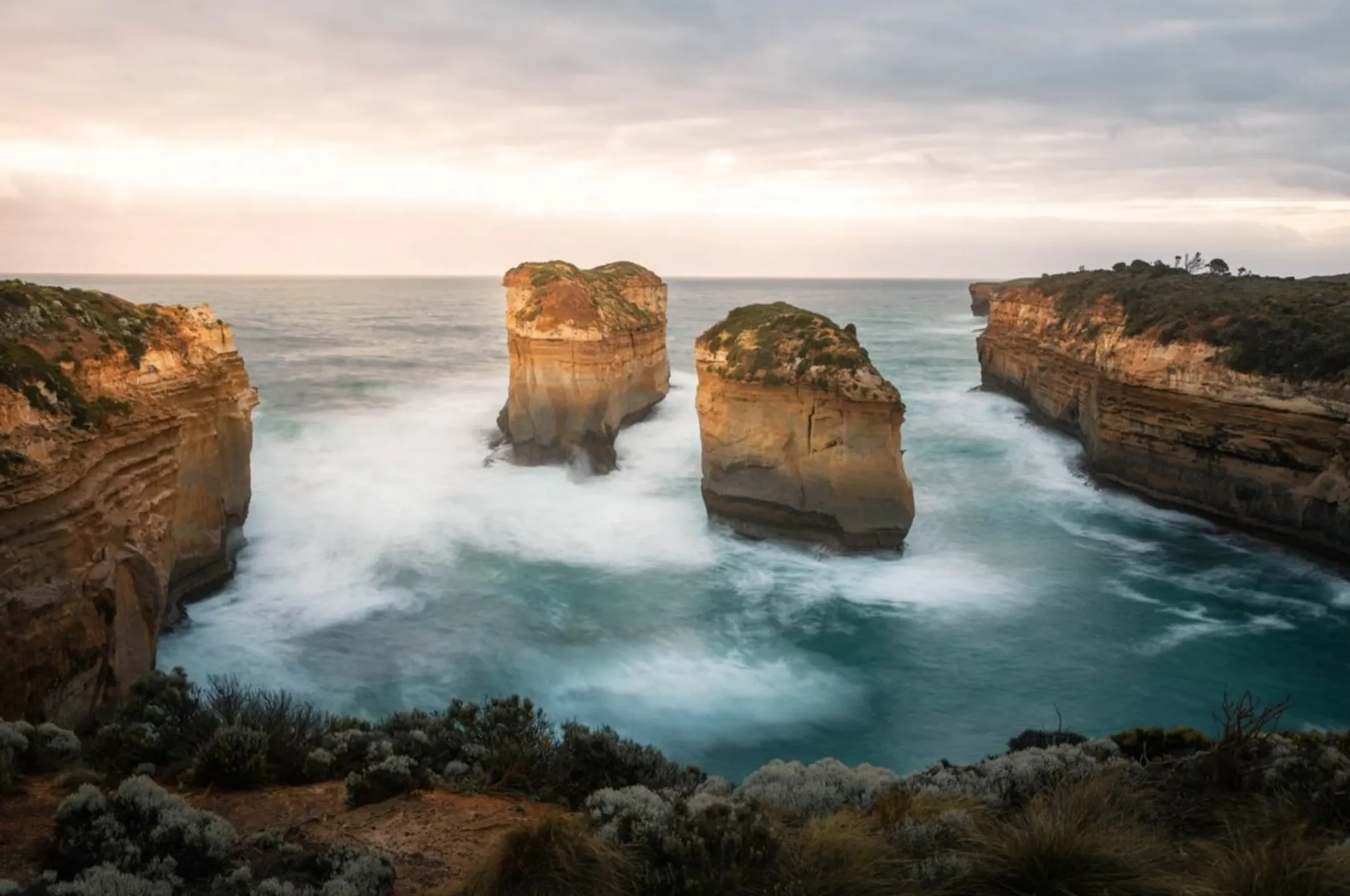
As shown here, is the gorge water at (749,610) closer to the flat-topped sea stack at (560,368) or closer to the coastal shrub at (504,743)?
the flat-topped sea stack at (560,368)

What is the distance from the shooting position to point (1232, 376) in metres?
21.4

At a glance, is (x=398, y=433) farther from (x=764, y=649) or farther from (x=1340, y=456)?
(x=1340, y=456)

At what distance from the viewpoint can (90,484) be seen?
1166cm

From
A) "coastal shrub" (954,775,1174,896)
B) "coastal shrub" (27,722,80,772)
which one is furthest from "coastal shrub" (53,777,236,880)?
"coastal shrub" (954,775,1174,896)

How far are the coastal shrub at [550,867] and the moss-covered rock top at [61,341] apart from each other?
1034 centimetres

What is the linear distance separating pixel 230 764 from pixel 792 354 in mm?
16210

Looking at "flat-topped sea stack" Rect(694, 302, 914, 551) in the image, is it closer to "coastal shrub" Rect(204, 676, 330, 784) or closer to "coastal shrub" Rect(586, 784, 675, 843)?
"coastal shrub" Rect(204, 676, 330, 784)

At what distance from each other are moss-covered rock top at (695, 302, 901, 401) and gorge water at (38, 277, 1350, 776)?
4216 mm

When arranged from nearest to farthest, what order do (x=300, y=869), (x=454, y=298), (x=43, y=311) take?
1. (x=300, y=869)
2. (x=43, y=311)
3. (x=454, y=298)

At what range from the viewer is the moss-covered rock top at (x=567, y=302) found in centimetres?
2802

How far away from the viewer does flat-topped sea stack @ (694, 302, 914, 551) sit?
64.2 ft

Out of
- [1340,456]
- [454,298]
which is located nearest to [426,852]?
[1340,456]

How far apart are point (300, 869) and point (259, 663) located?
468 inches

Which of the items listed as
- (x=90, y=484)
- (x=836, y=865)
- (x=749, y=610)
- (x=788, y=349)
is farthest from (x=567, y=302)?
(x=836, y=865)
